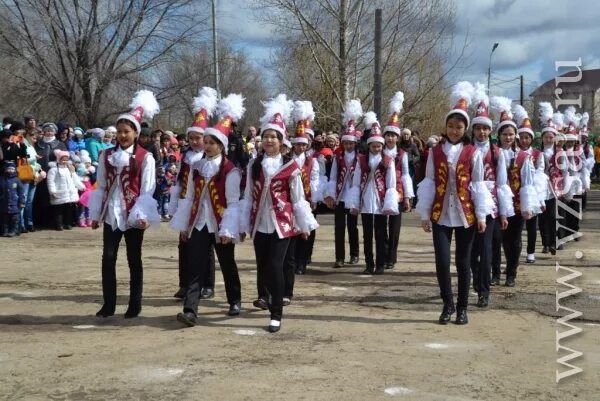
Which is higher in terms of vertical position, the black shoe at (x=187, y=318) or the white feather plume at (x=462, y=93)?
the white feather plume at (x=462, y=93)

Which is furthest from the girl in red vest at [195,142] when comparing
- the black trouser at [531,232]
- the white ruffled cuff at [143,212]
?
the black trouser at [531,232]

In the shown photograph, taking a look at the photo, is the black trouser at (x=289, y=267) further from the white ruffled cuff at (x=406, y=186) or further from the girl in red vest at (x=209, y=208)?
the white ruffled cuff at (x=406, y=186)

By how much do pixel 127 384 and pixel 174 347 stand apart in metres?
1.00

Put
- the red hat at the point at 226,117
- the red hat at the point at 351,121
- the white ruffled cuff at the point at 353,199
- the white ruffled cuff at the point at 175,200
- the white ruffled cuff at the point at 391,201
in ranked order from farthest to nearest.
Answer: the red hat at the point at 351,121 < the white ruffled cuff at the point at 353,199 < the white ruffled cuff at the point at 391,201 < the white ruffled cuff at the point at 175,200 < the red hat at the point at 226,117

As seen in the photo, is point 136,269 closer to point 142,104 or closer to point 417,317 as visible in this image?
point 142,104

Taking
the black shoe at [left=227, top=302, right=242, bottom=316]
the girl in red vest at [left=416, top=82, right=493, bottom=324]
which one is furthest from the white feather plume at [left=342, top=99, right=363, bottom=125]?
the black shoe at [left=227, top=302, right=242, bottom=316]

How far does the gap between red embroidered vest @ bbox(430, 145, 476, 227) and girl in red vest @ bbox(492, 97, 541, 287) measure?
213cm

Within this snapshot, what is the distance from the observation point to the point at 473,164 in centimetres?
713

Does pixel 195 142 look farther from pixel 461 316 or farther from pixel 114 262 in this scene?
pixel 461 316

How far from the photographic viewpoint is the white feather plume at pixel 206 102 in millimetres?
7914

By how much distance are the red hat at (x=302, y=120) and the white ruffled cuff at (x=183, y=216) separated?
103 inches

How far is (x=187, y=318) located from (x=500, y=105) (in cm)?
491

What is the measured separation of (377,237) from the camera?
10.2 metres

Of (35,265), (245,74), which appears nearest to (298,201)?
(35,265)
